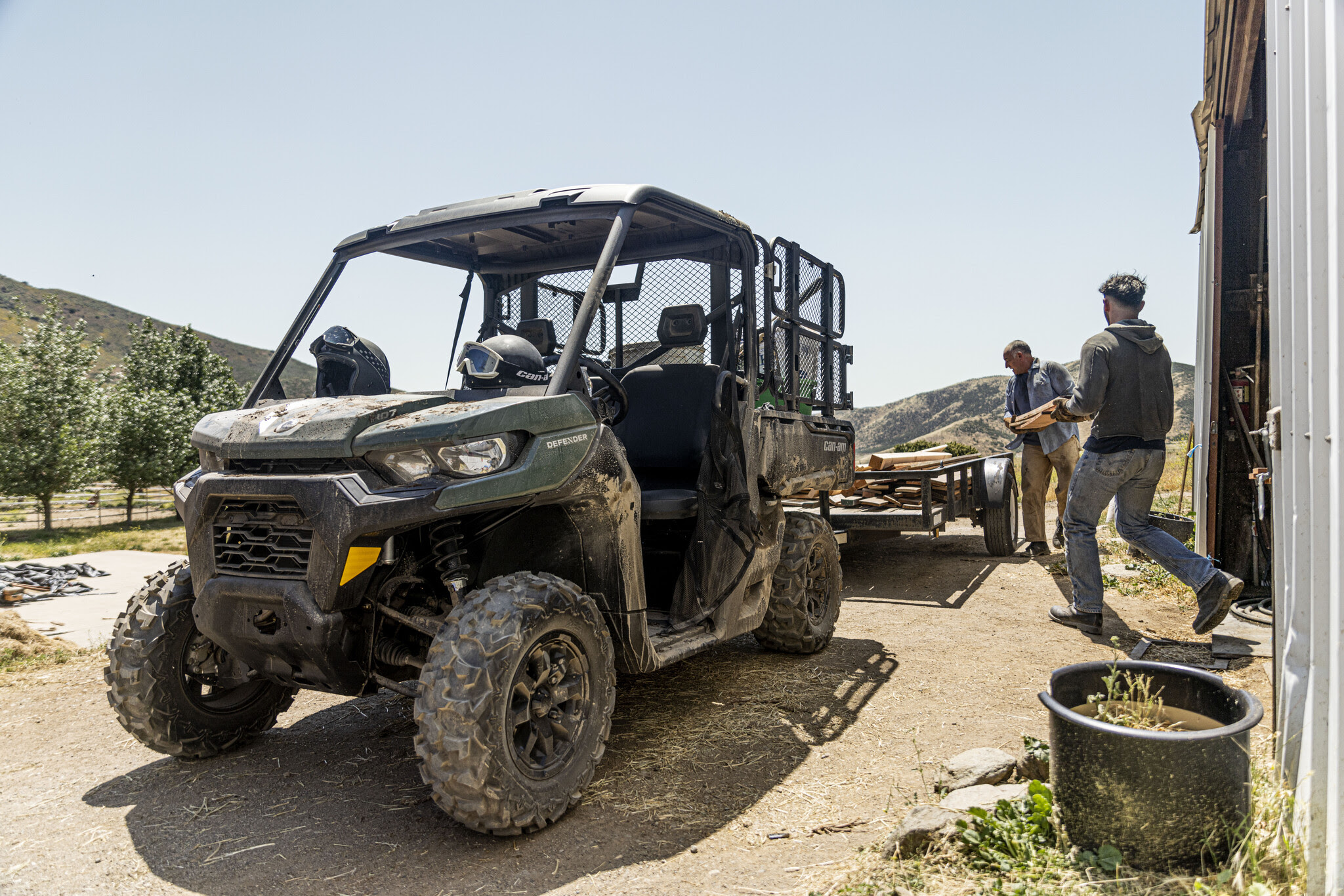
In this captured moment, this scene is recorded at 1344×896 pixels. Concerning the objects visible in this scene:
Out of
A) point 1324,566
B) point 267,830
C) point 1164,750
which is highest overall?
point 1324,566

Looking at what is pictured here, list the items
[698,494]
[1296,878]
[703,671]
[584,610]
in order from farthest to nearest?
[703,671]
[698,494]
[584,610]
[1296,878]

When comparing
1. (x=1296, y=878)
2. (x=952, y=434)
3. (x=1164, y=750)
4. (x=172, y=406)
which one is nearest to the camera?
(x=1296, y=878)

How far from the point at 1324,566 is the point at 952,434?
6626 centimetres

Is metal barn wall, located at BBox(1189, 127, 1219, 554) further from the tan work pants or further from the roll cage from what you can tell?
the roll cage

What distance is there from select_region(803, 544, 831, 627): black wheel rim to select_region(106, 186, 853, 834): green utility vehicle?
156 millimetres

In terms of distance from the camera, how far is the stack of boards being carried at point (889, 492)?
823 centimetres

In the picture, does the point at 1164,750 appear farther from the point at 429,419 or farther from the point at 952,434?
the point at 952,434

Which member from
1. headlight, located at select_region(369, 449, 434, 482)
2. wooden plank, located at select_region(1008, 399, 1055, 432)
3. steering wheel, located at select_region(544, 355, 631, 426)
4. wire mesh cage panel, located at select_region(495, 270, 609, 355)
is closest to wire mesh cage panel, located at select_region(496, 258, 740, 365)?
wire mesh cage panel, located at select_region(495, 270, 609, 355)

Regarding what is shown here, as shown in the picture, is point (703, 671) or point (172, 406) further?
point (172, 406)

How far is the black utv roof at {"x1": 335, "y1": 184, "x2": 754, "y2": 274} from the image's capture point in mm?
3785

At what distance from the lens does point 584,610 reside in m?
3.18

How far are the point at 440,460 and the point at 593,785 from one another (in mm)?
1523

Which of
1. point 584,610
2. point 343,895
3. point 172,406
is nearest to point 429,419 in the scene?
point 584,610

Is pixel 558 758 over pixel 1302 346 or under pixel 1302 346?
under
